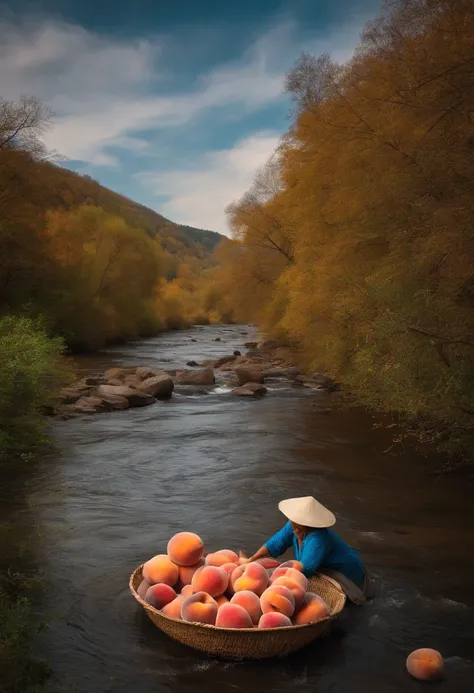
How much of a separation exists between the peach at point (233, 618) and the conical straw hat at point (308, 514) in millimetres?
993

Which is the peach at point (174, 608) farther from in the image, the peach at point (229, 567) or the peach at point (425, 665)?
the peach at point (425, 665)

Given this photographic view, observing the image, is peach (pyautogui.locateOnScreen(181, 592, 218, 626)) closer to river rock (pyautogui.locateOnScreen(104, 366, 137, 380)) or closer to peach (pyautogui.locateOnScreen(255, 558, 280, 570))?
peach (pyautogui.locateOnScreen(255, 558, 280, 570))

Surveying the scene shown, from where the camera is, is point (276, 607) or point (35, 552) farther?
point (35, 552)

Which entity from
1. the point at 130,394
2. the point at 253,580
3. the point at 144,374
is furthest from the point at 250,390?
the point at 253,580

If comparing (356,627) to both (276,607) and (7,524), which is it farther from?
(7,524)

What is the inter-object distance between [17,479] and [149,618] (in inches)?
191

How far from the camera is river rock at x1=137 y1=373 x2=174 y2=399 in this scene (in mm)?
17828

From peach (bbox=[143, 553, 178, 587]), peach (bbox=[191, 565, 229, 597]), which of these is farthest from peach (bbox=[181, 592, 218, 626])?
peach (bbox=[143, 553, 178, 587])

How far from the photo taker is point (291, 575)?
491 cm

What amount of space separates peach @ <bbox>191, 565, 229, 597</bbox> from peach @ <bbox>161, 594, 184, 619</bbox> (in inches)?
6.1

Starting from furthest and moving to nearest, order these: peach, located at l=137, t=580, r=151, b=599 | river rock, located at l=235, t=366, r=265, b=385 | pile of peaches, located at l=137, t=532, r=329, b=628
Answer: river rock, located at l=235, t=366, r=265, b=385
peach, located at l=137, t=580, r=151, b=599
pile of peaches, located at l=137, t=532, r=329, b=628

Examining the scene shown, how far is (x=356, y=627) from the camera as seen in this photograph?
17.6 ft

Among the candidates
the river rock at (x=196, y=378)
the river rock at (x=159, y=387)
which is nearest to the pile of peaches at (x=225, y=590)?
the river rock at (x=159, y=387)

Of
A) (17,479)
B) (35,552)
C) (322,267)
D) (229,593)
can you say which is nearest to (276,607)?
(229,593)
